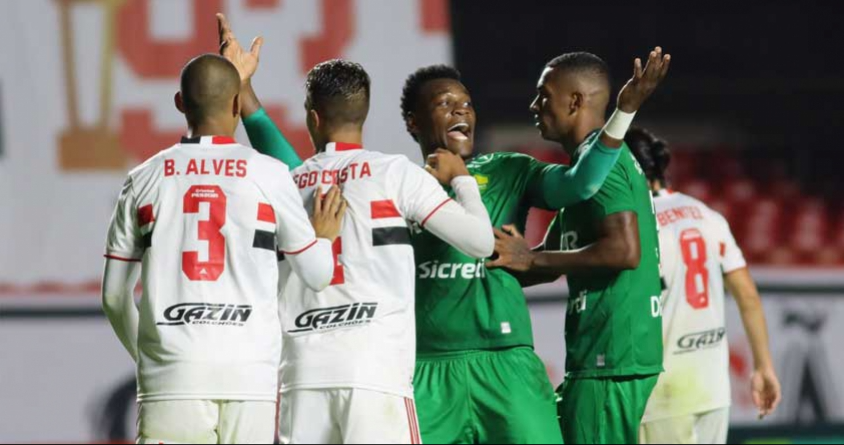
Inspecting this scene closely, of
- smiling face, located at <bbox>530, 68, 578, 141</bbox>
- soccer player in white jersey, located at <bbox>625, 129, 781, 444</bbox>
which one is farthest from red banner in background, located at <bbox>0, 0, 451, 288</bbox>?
smiling face, located at <bbox>530, 68, 578, 141</bbox>

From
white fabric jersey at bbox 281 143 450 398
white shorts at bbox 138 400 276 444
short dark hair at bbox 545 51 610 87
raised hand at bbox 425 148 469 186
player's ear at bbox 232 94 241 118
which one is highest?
short dark hair at bbox 545 51 610 87

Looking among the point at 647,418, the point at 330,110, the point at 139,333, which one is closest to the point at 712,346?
the point at 647,418

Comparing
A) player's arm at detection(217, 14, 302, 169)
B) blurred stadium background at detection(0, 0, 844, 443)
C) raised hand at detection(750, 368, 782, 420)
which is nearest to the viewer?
player's arm at detection(217, 14, 302, 169)

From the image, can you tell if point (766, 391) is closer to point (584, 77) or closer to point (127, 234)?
point (584, 77)

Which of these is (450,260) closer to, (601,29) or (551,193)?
(551,193)

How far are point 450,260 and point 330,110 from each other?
640 mm

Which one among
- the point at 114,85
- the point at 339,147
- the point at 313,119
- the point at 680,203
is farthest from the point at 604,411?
the point at 114,85

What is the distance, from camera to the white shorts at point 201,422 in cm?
379

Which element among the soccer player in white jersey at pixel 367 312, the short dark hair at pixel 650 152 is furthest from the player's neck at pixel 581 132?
the short dark hair at pixel 650 152

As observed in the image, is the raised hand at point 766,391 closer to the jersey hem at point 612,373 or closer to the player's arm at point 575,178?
the jersey hem at point 612,373

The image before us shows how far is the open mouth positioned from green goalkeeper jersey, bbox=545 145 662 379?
0.44 metres

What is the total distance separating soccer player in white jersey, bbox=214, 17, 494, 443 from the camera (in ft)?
13.1

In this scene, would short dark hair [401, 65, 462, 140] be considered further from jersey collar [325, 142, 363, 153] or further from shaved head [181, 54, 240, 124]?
shaved head [181, 54, 240, 124]

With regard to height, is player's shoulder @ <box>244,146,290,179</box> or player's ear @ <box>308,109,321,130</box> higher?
→ player's ear @ <box>308,109,321,130</box>
